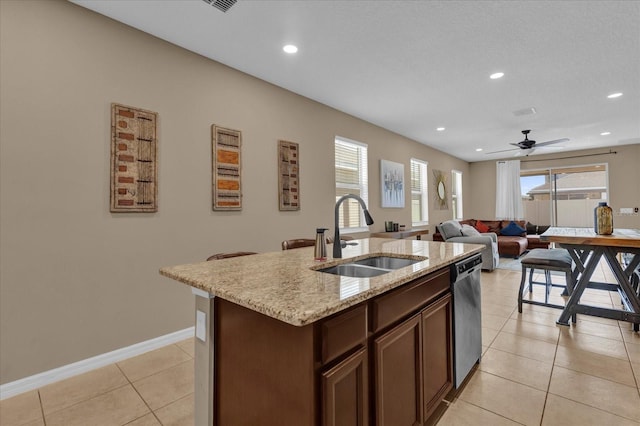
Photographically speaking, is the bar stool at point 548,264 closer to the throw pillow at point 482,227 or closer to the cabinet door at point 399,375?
the cabinet door at point 399,375

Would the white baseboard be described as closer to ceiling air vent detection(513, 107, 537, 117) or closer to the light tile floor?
the light tile floor

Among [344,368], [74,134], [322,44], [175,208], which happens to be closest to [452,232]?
[322,44]

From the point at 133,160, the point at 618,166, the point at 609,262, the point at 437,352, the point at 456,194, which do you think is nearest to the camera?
the point at 437,352

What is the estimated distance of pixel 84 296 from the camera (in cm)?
223

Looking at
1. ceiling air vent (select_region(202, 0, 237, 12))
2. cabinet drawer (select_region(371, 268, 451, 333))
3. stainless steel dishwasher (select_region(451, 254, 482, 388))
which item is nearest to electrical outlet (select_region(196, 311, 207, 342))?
cabinet drawer (select_region(371, 268, 451, 333))

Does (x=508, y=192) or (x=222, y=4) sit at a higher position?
(x=222, y=4)

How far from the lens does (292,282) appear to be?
1211 millimetres

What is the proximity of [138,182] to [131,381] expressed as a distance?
1.49m

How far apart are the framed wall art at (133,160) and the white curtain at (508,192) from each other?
911 centimetres

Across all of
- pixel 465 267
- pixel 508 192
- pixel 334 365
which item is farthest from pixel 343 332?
pixel 508 192

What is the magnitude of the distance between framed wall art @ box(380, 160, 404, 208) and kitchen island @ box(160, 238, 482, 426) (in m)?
3.85

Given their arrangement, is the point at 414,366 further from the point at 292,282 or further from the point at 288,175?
the point at 288,175

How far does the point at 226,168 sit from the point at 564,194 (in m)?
9.08

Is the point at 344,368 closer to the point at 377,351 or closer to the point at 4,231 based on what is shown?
the point at 377,351
